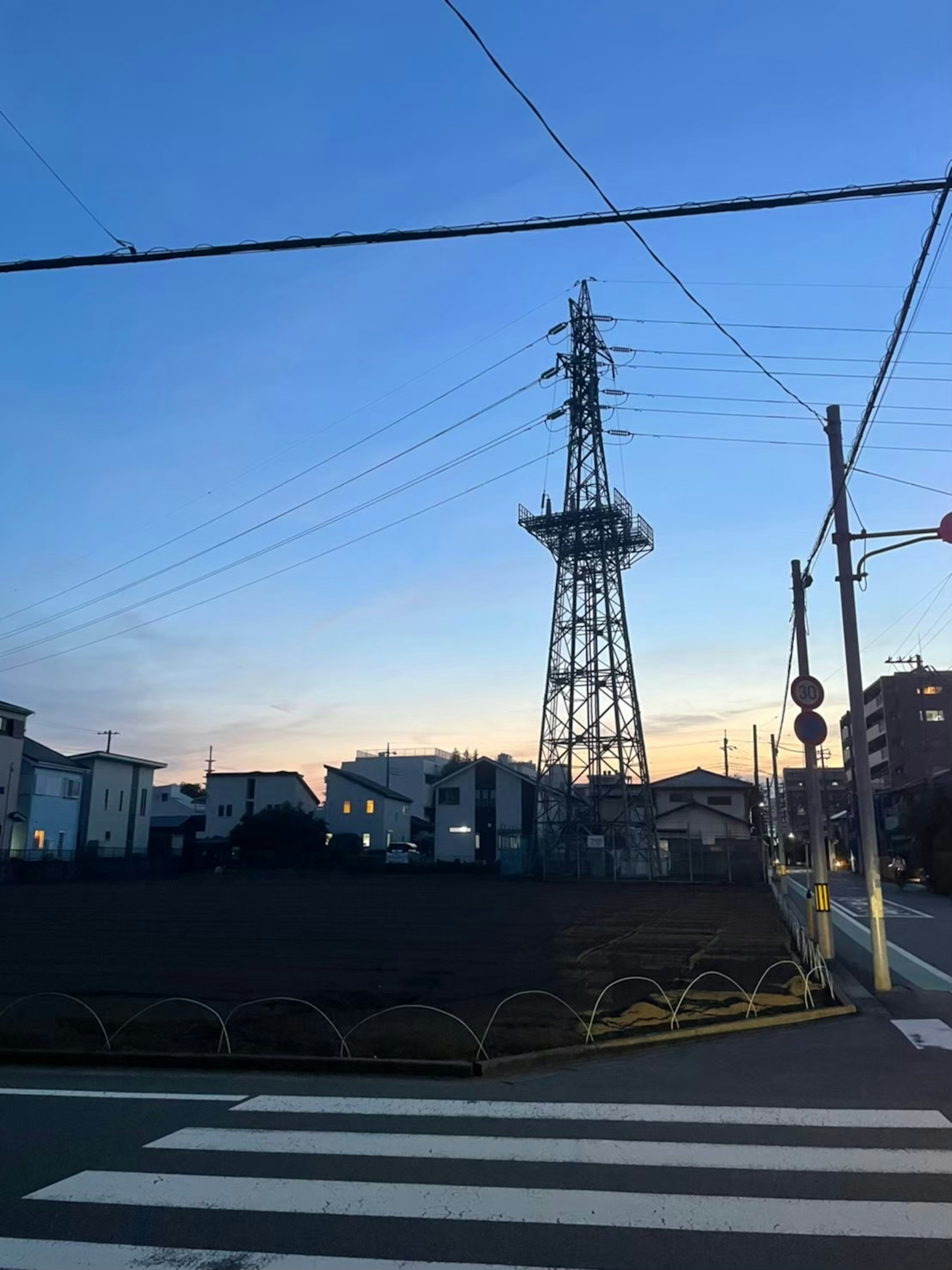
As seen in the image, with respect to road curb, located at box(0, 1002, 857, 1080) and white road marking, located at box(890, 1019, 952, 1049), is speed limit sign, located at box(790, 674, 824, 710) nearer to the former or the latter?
white road marking, located at box(890, 1019, 952, 1049)

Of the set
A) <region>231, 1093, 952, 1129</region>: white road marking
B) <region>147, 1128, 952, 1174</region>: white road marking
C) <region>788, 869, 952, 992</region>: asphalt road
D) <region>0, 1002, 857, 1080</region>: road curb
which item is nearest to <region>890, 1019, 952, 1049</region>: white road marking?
<region>0, 1002, 857, 1080</region>: road curb

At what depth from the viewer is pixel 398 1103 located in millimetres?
7121

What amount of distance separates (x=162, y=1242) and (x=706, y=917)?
23.2 metres

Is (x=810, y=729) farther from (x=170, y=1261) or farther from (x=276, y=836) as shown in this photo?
(x=276, y=836)

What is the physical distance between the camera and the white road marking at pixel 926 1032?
365 inches

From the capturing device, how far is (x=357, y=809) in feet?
224

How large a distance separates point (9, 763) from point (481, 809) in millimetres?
29652

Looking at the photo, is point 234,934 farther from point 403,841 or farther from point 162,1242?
point 403,841

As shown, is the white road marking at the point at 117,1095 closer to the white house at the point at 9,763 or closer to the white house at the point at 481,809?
the white house at the point at 9,763

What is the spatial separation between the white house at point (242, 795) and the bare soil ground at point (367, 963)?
113 ft

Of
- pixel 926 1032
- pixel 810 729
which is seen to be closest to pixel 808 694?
pixel 810 729

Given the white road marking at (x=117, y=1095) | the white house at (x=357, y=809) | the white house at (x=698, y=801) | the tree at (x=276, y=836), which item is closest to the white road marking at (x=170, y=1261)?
the white road marking at (x=117, y=1095)

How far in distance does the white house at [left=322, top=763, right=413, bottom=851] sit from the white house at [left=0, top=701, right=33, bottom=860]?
83.4ft

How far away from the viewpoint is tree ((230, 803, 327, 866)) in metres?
55.6
